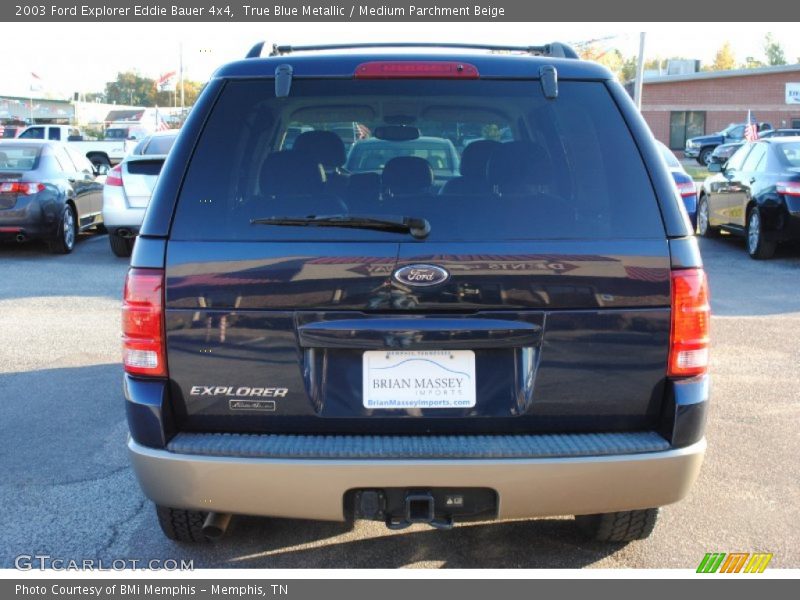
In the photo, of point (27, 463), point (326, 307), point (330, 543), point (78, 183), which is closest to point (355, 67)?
point (326, 307)

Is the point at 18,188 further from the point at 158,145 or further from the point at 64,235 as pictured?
the point at 158,145

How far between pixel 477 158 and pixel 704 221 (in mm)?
12548

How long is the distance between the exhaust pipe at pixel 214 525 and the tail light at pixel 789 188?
976 centimetres

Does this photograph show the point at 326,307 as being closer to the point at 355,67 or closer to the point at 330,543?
the point at 355,67

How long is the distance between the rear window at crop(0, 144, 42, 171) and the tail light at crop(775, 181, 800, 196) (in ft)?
33.1

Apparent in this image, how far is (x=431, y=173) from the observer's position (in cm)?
336

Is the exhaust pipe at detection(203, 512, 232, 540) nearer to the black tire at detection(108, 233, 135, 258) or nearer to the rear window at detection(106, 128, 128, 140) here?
the black tire at detection(108, 233, 135, 258)

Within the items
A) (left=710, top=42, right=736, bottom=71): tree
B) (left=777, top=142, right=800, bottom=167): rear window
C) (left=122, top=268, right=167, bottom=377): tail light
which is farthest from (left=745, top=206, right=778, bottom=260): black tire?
(left=710, top=42, right=736, bottom=71): tree

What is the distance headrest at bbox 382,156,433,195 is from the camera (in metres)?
3.21

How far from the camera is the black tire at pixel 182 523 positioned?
11.7ft

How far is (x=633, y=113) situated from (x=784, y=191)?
29.9ft

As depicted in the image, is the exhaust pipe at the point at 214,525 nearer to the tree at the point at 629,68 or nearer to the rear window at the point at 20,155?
the rear window at the point at 20,155

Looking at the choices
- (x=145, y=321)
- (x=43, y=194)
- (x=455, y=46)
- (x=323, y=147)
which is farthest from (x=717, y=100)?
(x=145, y=321)

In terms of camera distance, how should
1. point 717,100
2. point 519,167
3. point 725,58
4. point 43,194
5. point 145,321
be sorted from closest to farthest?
point 145,321
point 519,167
point 43,194
point 717,100
point 725,58
